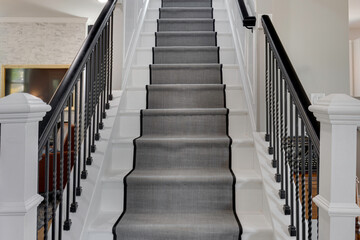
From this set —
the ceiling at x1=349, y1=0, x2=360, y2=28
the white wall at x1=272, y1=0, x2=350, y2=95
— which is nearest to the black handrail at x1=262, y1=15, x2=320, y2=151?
the white wall at x1=272, y1=0, x2=350, y2=95

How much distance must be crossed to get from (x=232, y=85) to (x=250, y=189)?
106 cm

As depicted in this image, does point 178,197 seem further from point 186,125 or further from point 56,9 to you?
point 56,9

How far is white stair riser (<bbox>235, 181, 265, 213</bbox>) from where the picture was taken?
170cm

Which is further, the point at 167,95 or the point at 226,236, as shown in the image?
the point at 167,95

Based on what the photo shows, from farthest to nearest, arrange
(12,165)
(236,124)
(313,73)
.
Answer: (313,73)
(236,124)
(12,165)

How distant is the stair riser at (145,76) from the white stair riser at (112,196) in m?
1.13

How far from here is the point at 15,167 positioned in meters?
0.91

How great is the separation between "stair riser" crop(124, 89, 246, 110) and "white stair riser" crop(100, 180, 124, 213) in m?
0.82

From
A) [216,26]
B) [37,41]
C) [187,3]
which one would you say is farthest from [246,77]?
[37,41]

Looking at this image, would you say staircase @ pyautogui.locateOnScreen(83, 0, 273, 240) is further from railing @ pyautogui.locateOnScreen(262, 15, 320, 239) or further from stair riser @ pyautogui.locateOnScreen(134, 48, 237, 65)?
railing @ pyautogui.locateOnScreen(262, 15, 320, 239)

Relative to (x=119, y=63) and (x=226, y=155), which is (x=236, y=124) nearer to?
(x=226, y=155)

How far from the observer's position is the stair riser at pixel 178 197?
170 cm

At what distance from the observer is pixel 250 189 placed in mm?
1713

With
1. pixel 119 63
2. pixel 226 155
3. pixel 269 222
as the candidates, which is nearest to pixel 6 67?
pixel 119 63
